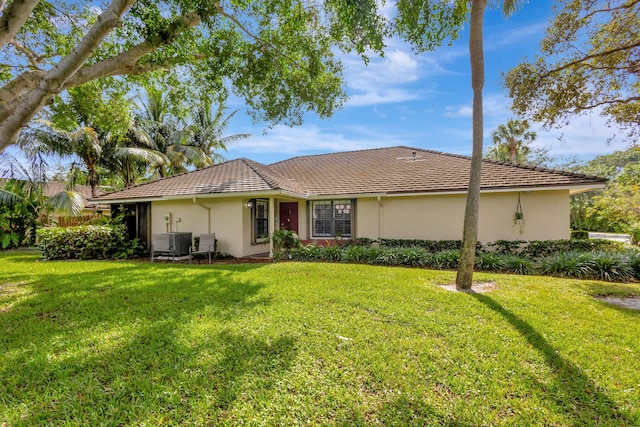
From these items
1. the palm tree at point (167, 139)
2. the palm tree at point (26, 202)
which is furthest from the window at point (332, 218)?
the palm tree at point (167, 139)

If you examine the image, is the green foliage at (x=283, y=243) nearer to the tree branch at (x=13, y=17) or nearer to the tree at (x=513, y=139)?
the tree branch at (x=13, y=17)

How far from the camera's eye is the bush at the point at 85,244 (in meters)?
12.1

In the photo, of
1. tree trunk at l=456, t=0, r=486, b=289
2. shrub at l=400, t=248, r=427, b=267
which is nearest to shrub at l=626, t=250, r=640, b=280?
tree trunk at l=456, t=0, r=486, b=289

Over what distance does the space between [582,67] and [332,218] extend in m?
10.6

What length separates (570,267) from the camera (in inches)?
329

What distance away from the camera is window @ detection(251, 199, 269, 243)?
12.5 m

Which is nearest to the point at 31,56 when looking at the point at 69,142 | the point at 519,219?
the point at 69,142

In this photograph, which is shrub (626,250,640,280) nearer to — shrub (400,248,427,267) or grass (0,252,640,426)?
grass (0,252,640,426)

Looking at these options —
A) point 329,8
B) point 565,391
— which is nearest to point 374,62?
point 329,8

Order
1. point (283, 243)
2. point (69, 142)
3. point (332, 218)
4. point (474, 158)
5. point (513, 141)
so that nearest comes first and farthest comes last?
point (474, 158) < point (283, 243) < point (332, 218) < point (69, 142) < point (513, 141)

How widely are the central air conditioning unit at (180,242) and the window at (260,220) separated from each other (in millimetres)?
2657

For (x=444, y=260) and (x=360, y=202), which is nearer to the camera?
(x=444, y=260)

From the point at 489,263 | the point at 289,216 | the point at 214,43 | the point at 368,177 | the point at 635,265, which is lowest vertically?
the point at 489,263

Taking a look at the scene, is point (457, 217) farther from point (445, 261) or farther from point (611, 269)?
point (611, 269)
